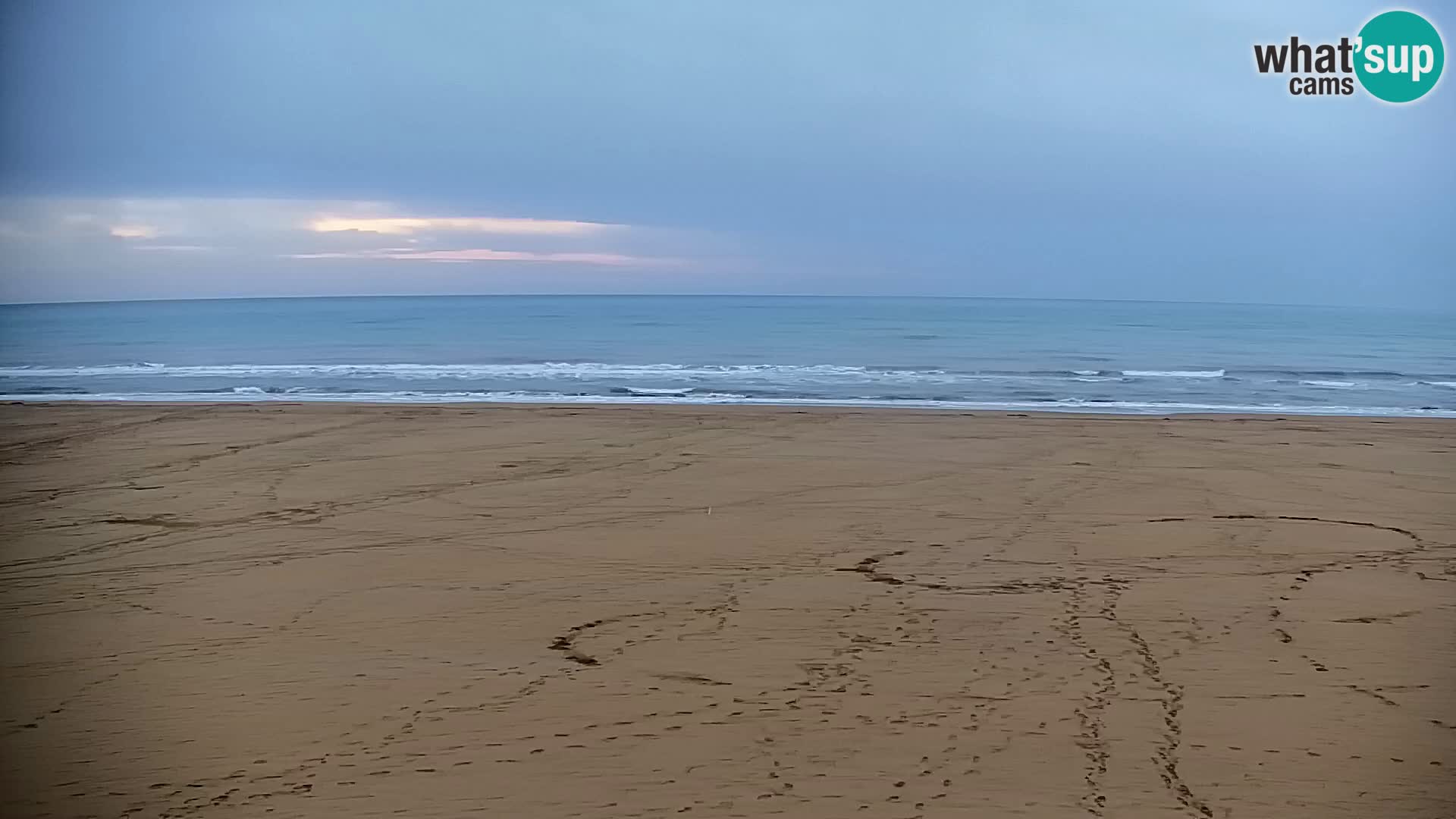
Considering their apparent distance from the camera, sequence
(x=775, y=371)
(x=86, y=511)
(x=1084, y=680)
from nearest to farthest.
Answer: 1. (x=1084, y=680)
2. (x=86, y=511)
3. (x=775, y=371)

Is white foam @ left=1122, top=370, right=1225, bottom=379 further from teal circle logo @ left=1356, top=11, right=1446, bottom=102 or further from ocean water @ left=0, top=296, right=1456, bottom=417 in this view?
teal circle logo @ left=1356, top=11, right=1446, bottom=102

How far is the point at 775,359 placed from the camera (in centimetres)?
1686

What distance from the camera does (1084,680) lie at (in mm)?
3098

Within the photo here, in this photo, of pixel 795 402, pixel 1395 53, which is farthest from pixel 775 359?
pixel 1395 53

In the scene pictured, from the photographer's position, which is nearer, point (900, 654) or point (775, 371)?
point (900, 654)

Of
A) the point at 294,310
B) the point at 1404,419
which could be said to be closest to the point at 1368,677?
the point at 1404,419

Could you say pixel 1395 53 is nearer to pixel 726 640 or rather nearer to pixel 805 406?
pixel 726 640

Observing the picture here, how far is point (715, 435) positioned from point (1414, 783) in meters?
5.97

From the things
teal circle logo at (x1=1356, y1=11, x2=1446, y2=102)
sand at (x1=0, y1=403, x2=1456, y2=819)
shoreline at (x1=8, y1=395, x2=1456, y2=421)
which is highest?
teal circle logo at (x1=1356, y1=11, x2=1446, y2=102)

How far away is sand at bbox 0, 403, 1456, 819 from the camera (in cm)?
254

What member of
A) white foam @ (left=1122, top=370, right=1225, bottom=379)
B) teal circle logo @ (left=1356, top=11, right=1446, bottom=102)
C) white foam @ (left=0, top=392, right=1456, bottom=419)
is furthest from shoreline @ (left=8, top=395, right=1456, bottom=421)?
teal circle logo @ (left=1356, top=11, right=1446, bottom=102)

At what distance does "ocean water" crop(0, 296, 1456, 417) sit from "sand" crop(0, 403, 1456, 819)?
207 centimetres

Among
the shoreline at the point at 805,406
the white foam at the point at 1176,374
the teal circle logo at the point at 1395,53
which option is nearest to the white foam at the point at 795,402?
the shoreline at the point at 805,406

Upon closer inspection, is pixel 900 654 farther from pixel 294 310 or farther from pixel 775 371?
pixel 294 310
